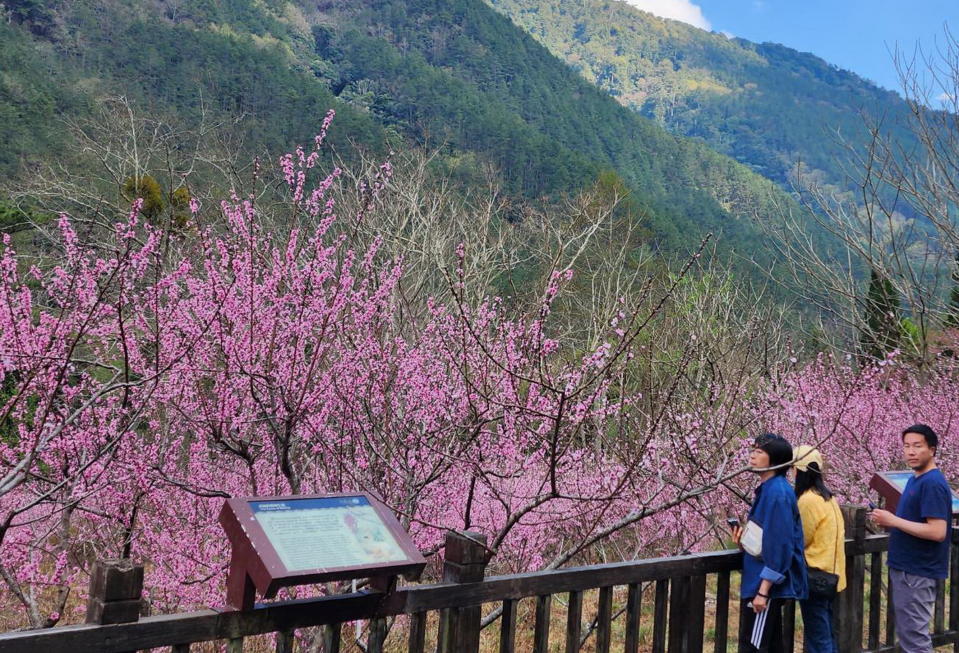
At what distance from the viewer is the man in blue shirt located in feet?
12.2

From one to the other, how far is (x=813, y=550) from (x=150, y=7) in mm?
70775

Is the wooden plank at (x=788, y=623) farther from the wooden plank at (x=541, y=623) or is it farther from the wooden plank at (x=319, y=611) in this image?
the wooden plank at (x=541, y=623)

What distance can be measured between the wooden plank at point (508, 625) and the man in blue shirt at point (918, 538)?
2.06 metres

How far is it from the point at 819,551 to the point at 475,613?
1.90 m

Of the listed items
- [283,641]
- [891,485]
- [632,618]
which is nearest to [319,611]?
[283,641]

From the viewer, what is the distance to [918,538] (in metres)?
3.84

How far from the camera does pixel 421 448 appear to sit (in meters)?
4.53

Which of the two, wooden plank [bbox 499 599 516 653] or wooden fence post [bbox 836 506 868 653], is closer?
wooden plank [bbox 499 599 516 653]

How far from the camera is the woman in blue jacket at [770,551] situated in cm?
323

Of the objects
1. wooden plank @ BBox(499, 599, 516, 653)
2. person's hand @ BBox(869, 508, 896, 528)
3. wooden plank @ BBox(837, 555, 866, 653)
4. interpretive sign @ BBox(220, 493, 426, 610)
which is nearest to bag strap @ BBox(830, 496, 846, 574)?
person's hand @ BBox(869, 508, 896, 528)

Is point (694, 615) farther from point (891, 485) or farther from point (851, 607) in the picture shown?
point (891, 485)

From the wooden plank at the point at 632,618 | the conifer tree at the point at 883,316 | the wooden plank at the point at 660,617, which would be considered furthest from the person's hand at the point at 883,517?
the conifer tree at the point at 883,316

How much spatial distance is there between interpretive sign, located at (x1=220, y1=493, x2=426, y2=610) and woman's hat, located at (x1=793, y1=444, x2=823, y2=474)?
6.87ft

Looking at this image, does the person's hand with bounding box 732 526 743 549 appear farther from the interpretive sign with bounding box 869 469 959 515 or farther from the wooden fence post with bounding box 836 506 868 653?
the interpretive sign with bounding box 869 469 959 515
